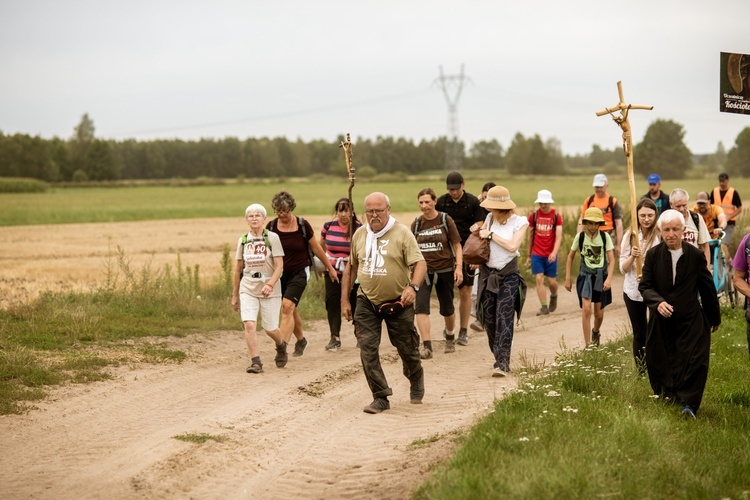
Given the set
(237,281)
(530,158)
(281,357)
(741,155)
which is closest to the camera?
(237,281)

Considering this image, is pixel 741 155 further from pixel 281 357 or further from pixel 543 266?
pixel 281 357

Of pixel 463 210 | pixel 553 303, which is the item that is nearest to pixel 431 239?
pixel 463 210

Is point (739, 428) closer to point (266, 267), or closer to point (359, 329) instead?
point (359, 329)

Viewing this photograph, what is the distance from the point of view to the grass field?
53.4m

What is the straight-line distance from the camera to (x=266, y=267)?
36.6ft

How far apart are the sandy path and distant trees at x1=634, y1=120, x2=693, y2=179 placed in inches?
3663

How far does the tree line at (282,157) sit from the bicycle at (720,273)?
79.9 metres

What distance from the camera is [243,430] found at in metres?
8.29

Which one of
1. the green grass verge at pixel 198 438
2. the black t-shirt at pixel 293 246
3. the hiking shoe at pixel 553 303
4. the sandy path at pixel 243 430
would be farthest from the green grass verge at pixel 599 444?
the hiking shoe at pixel 553 303

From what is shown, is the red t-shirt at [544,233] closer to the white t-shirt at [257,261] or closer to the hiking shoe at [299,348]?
the hiking shoe at [299,348]

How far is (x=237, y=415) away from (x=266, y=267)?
2.72 metres

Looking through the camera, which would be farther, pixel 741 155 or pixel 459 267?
pixel 741 155

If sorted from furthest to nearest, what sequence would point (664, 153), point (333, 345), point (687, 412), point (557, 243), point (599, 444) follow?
point (664, 153)
point (557, 243)
point (333, 345)
point (687, 412)
point (599, 444)

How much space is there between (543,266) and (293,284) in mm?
5600
